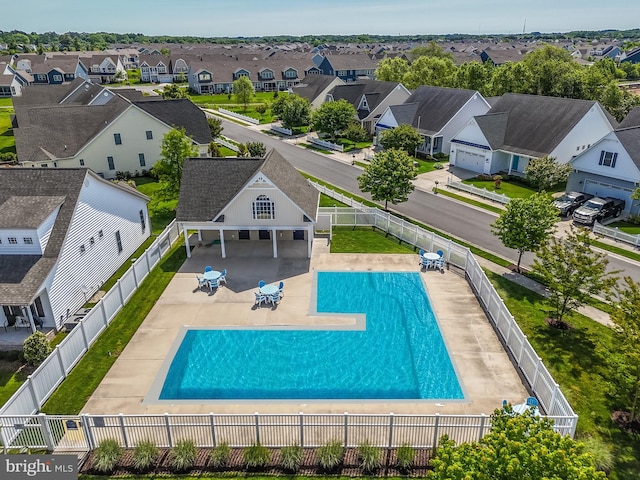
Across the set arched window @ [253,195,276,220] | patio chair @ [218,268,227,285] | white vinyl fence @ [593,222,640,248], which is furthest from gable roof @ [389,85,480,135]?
patio chair @ [218,268,227,285]

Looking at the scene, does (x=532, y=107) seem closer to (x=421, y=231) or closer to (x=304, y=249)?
(x=421, y=231)

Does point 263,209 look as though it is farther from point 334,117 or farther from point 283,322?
point 334,117

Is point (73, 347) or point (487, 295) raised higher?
point (487, 295)

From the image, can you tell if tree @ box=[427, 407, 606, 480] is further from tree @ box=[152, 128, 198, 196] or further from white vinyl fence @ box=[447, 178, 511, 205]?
tree @ box=[152, 128, 198, 196]

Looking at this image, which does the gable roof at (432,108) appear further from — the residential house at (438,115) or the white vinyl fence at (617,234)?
the white vinyl fence at (617,234)

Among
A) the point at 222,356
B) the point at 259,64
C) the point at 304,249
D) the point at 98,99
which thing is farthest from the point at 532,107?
the point at 259,64

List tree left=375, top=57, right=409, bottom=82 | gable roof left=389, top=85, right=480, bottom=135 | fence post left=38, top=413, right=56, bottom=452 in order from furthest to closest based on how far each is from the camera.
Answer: tree left=375, top=57, right=409, bottom=82
gable roof left=389, top=85, right=480, bottom=135
fence post left=38, top=413, right=56, bottom=452

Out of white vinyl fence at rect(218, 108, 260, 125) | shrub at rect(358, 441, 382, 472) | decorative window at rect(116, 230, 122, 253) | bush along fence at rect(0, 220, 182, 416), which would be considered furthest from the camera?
white vinyl fence at rect(218, 108, 260, 125)

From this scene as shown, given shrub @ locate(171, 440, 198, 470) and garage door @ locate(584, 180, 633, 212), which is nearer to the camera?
shrub @ locate(171, 440, 198, 470)

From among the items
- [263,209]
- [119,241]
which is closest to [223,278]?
[263,209]
